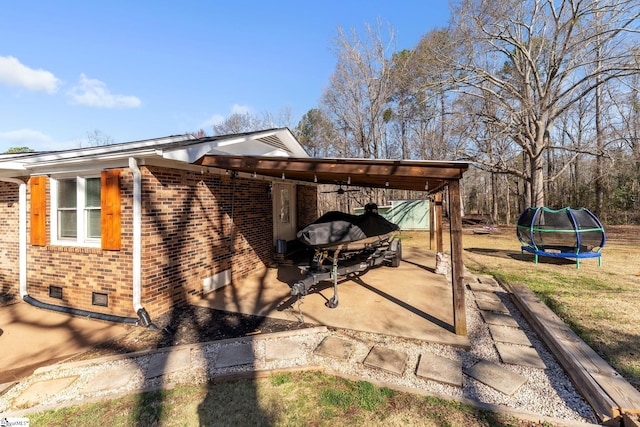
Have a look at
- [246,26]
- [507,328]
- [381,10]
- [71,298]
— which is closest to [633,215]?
[381,10]

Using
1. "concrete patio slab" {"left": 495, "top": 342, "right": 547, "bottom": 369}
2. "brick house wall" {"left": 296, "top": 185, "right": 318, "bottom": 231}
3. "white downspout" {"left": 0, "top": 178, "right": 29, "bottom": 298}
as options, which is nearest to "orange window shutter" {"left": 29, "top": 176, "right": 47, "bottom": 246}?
"white downspout" {"left": 0, "top": 178, "right": 29, "bottom": 298}

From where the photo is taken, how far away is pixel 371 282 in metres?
6.55

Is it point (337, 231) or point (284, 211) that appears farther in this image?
point (284, 211)

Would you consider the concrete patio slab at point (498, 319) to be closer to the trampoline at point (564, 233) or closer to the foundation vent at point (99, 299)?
the trampoline at point (564, 233)

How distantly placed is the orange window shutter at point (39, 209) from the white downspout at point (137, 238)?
7.43 feet

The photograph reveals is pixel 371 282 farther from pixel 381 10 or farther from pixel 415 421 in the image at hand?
pixel 381 10

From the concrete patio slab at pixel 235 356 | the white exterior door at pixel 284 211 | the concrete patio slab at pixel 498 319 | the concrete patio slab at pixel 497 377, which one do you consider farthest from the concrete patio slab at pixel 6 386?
the concrete patio slab at pixel 498 319

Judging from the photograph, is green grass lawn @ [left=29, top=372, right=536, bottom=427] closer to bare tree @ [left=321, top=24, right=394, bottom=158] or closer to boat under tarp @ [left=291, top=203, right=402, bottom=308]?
boat under tarp @ [left=291, top=203, right=402, bottom=308]

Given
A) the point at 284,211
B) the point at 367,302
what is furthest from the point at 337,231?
the point at 284,211

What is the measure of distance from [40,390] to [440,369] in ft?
14.4

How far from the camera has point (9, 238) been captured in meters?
5.91

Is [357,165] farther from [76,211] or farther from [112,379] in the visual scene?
[76,211]

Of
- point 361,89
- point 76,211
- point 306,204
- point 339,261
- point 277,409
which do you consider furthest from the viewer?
point 361,89

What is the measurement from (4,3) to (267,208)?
714 centimetres
